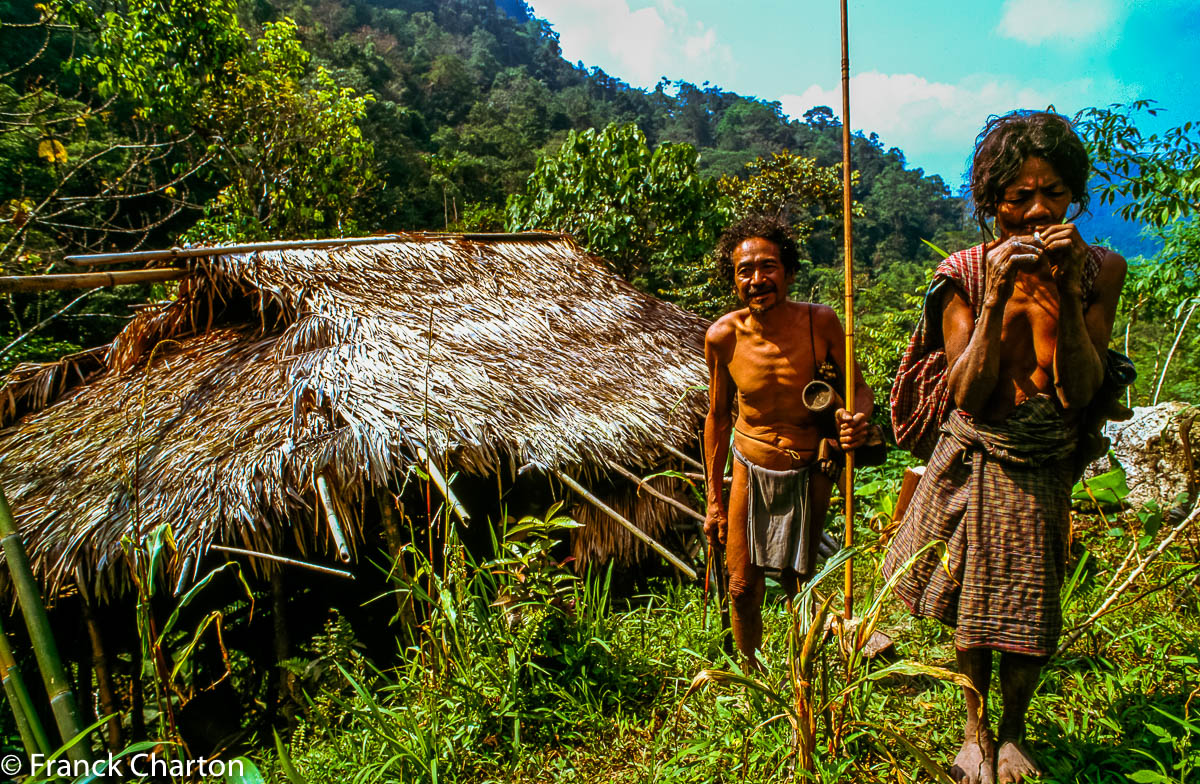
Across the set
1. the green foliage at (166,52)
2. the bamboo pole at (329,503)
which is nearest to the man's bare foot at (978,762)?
the bamboo pole at (329,503)

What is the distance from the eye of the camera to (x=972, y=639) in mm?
1701

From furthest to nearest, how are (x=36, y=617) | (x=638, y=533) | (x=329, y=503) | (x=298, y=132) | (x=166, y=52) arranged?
(x=298, y=132)
(x=166, y=52)
(x=329, y=503)
(x=638, y=533)
(x=36, y=617)

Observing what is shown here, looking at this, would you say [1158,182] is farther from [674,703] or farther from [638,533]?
[674,703]

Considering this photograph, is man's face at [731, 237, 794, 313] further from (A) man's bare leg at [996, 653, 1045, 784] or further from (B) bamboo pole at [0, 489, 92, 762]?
(B) bamboo pole at [0, 489, 92, 762]

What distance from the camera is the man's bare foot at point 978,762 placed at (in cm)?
176

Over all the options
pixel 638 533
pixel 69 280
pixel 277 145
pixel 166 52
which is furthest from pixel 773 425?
pixel 166 52

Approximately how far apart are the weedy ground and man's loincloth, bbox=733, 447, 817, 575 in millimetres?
318

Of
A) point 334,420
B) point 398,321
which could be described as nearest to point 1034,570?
point 334,420

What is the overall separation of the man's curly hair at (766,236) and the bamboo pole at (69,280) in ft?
10.1

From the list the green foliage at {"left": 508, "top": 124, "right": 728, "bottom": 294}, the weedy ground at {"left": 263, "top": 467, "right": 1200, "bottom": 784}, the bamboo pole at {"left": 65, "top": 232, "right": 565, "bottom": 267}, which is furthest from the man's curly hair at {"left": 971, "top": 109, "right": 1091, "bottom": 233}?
the green foliage at {"left": 508, "top": 124, "right": 728, "bottom": 294}

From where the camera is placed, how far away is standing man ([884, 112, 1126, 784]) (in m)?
1.60

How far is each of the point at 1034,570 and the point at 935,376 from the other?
56 centimetres

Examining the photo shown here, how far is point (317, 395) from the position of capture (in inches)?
151

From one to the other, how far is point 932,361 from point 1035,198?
18.9 inches
